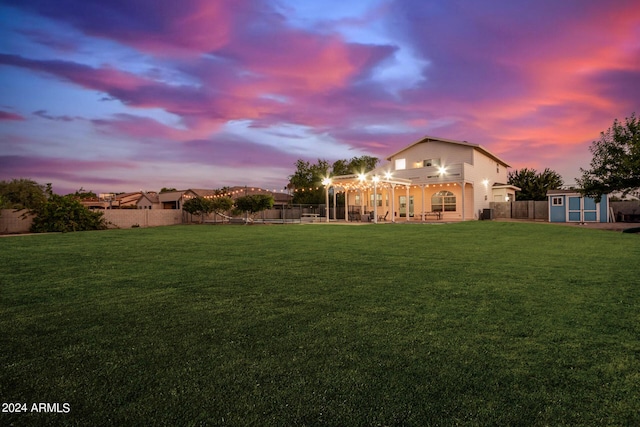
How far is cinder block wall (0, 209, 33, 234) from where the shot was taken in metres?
20.9

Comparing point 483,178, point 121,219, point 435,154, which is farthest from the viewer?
point 435,154

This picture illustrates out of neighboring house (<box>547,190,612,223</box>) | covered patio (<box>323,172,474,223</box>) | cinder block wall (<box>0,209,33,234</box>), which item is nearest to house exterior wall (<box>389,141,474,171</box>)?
covered patio (<box>323,172,474,223</box>)

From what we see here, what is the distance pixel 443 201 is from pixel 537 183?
53.2 ft

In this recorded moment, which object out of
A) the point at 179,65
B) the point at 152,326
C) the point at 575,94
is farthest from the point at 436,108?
the point at 152,326

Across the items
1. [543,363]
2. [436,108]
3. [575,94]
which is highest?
[436,108]

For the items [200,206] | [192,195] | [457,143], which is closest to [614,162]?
[457,143]

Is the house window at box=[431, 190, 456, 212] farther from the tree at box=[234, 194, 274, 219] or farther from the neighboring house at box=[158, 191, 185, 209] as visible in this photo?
the neighboring house at box=[158, 191, 185, 209]

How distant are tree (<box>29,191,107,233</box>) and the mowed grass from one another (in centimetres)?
1896

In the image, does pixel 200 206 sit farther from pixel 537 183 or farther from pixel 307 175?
pixel 537 183

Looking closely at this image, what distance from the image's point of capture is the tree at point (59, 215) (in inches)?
824

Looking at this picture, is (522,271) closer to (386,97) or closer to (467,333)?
(467,333)

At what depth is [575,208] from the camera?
2352 centimetres

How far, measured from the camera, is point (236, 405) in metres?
1.97

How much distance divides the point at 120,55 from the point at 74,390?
21.0 m
